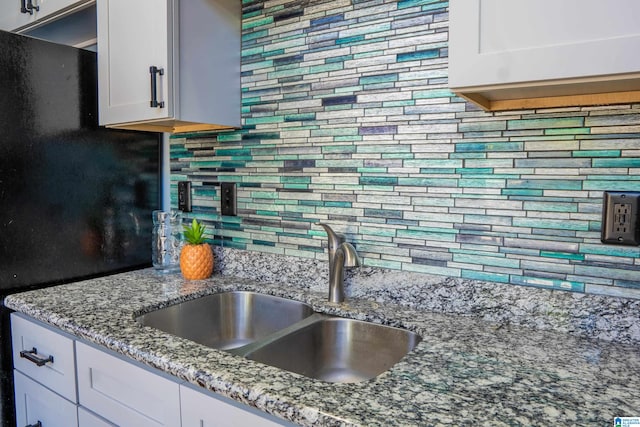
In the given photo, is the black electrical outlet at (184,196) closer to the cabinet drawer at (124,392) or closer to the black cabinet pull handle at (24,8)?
the cabinet drawer at (124,392)

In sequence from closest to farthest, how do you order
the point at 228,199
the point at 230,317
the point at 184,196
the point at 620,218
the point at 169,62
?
1. the point at 620,218
2. the point at 169,62
3. the point at 230,317
4. the point at 228,199
5. the point at 184,196

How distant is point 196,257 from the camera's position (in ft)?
4.95

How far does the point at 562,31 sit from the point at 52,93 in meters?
1.50

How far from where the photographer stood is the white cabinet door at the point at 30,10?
156 cm

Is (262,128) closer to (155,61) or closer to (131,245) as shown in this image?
(155,61)

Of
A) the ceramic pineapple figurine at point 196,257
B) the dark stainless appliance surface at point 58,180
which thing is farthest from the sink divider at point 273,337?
the dark stainless appliance surface at point 58,180

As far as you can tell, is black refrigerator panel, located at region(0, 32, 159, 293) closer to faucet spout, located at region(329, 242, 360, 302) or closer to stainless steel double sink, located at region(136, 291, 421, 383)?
stainless steel double sink, located at region(136, 291, 421, 383)

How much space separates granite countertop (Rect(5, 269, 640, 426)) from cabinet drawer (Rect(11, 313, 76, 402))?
0.20 feet

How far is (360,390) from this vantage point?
0.73 meters

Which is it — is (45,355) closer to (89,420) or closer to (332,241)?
(89,420)

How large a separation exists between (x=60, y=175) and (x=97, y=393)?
2.57 feet

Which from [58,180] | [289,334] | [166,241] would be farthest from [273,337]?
[58,180]

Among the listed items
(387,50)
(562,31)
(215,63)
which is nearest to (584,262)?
(562,31)

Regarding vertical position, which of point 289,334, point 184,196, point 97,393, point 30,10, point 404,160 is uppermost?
point 30,10
